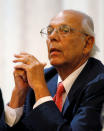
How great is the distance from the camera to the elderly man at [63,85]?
1.08 m

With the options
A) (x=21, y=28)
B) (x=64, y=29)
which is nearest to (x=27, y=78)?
(x=64, y=29)

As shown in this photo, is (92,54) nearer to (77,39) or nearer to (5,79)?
(77,39)

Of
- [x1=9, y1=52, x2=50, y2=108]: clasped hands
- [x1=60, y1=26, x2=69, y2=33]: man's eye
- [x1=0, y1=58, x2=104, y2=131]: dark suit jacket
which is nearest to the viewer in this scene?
[x1=0, y1=58, x2=104, y2=131]: dark suit jacket

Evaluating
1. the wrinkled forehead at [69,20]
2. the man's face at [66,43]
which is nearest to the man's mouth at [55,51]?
the man's face at [66,43]

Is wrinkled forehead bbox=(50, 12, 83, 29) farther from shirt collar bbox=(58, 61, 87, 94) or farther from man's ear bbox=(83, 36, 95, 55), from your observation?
shirt collar bbox=(58, 61, 87, 94)

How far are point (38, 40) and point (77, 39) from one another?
32.0 inches

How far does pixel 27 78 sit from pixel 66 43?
0.79 feet

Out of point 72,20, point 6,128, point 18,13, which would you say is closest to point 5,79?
point 18,13

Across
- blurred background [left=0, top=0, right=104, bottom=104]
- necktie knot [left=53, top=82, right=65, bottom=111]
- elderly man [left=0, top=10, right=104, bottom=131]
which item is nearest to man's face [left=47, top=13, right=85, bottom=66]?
elderly man [left=0, top=10, right=104, bottom=131]

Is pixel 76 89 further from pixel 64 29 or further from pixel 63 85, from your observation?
pixel 64 29

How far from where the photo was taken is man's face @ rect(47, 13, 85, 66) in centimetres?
126

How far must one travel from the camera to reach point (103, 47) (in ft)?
6.30

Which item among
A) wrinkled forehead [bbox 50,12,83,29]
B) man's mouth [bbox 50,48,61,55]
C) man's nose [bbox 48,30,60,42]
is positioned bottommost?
man's mouth [bbox 50,48,61,55]

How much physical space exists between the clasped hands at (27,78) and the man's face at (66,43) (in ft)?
0.25
